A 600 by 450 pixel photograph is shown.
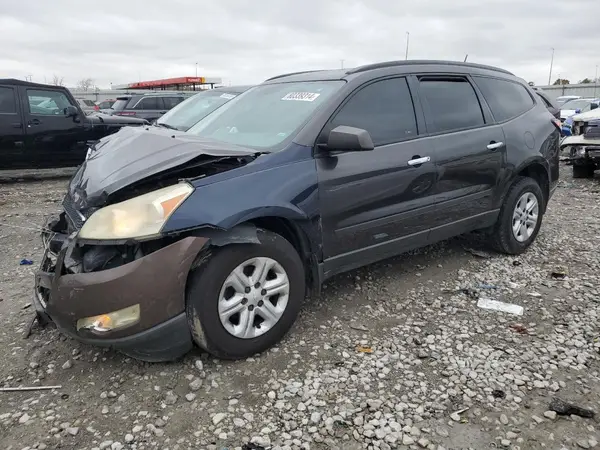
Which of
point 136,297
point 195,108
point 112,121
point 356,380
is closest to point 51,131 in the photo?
point 112,121

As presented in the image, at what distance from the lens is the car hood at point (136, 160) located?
9.46ft

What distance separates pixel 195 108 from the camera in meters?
7.96

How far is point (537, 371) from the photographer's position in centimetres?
A: 295

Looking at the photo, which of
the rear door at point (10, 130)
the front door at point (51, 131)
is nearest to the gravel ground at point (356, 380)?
the rear door at point (10, 130)

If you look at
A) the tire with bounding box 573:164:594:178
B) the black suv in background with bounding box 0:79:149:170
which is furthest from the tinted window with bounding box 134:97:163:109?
the tire with bounding box 573:164:594:178

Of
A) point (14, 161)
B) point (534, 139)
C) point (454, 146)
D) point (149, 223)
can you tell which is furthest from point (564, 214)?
point (14, 161)

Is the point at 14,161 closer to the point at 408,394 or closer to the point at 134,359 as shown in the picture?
the point at 134,359

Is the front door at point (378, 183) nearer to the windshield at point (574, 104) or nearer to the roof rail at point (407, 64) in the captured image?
the roof rail at point (407, 64)

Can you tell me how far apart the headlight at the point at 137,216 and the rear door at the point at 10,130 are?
24.1ft

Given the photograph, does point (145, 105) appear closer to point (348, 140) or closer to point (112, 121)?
point (112, 121)

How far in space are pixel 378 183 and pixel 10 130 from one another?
7835 millimetres

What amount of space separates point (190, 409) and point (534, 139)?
4.05 meters

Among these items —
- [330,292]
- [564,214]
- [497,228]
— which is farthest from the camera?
[564,214]

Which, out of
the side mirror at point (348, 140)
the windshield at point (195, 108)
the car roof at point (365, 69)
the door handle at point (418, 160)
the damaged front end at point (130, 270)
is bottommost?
the damaged front end at point (130, 270)
